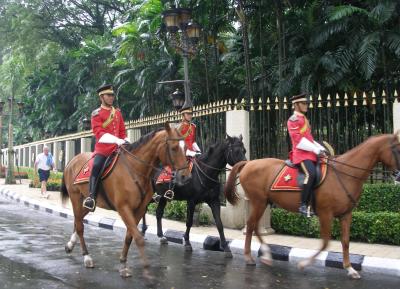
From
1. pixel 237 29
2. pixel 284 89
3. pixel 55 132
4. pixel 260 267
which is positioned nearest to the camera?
pixel 260 267

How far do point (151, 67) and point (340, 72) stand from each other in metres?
11.0

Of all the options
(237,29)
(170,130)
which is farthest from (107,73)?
(170,130)

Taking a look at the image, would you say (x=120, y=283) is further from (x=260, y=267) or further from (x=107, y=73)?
(x=107, y=73)

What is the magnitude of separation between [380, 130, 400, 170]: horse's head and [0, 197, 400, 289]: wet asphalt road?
159 cm

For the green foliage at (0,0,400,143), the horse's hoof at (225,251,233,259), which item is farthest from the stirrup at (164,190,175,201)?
the green foliage at (0,0,400,143)

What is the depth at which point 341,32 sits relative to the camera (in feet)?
43.8

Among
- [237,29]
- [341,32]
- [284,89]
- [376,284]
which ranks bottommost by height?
[376,284]

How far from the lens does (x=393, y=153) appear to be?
7.08 metres

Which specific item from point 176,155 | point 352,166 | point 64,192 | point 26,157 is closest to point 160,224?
point 64,192

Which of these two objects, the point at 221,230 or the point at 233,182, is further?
the point at 221,230

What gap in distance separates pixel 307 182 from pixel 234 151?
195 cm

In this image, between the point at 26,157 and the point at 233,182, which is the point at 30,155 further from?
the point at 233,182

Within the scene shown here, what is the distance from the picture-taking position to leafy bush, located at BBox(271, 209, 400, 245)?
354 inches

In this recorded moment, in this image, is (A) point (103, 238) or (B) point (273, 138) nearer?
(A) point (103, 238)
